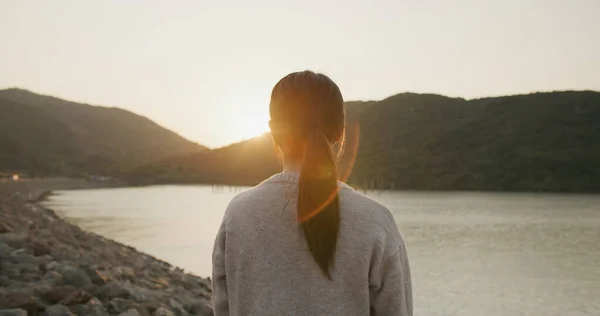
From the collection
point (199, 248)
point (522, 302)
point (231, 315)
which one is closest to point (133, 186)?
point (199, 248)

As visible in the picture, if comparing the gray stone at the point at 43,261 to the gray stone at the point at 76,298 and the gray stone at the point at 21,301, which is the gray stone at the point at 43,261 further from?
the gray stone at the point at 21,301

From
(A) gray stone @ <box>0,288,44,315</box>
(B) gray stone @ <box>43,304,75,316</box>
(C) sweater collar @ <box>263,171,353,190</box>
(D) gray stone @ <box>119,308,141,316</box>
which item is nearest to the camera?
(C) sweater collar @ <box>263,171,353,190</box>

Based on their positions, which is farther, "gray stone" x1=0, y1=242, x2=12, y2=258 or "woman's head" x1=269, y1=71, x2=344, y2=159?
"gray stone" x1=0, y1=242, x2=12, y2=258

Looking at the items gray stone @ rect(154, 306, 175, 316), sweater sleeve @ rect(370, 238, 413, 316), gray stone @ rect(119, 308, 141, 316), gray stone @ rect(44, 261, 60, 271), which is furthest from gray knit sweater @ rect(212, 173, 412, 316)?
gray stone @ rect(44, 261, 60, 271)

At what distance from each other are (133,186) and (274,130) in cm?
13977

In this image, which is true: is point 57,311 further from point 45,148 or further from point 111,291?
point 45,148

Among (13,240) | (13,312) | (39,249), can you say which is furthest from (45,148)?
(13,312)

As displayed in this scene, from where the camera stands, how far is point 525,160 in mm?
108812

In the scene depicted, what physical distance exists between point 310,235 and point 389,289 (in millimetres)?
279

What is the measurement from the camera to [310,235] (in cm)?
164

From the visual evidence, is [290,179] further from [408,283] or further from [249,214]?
[408,283]

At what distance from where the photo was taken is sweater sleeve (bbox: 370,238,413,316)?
170 centimetres

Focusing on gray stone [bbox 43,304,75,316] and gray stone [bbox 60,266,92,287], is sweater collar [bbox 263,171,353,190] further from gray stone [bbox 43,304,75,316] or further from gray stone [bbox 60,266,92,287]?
gray stone [bbox 60,266,92,287]

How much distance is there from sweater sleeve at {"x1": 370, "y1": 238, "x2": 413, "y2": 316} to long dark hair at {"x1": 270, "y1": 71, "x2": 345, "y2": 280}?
0.51 ft
